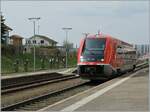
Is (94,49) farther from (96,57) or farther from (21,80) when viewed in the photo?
(21,80)

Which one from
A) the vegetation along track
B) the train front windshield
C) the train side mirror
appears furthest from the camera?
the train side mirror

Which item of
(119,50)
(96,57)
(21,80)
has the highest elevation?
(119,50)

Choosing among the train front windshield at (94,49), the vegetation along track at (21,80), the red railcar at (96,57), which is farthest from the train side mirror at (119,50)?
the vegetation along track at (21,80)

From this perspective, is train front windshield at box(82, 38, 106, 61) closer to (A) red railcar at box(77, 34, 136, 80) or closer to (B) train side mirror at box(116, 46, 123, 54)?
(A) red railcar at box(77, 34, 136, 80)

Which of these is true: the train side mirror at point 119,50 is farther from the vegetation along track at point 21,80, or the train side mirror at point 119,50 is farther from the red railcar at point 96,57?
the vegetation along track at point 21,80

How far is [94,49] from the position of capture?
28.2 meters

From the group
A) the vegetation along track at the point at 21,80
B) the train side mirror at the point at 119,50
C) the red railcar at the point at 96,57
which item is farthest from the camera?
the train side mirror at the point at 119,50

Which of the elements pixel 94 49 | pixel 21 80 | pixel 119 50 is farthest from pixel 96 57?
pixel 21 80

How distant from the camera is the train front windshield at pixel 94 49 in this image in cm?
2791

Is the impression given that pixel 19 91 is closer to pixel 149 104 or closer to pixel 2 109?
pixel 2 109

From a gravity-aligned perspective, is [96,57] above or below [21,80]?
above

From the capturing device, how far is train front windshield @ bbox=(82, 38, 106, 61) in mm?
27906

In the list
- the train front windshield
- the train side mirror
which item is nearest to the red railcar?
the train front windshield

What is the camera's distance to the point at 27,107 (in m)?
16.1
